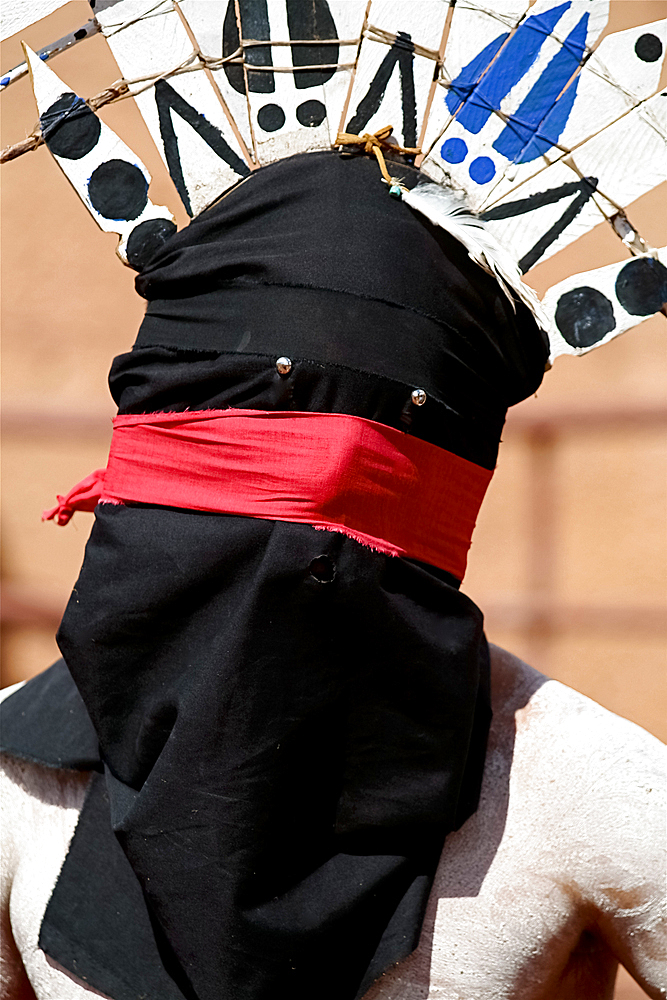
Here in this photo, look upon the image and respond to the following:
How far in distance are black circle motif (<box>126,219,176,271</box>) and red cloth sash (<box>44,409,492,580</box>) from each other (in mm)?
176

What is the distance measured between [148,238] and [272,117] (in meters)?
0.17

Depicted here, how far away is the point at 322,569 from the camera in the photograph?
0.77 m

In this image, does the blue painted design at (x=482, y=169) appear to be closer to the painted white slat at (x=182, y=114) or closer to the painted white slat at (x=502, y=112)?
the painted white slat at (x=502, y=112)

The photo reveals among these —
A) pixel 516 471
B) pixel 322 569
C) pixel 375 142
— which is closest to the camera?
pixel 322 569

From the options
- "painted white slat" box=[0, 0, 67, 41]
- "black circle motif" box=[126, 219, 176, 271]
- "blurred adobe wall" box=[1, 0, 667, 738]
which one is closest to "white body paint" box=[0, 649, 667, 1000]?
"black circle motif" box=[126, 219, 176, 271]

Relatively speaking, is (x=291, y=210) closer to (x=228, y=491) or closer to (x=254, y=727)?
(x=228, y=491)

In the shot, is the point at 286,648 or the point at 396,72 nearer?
the point at 286,648

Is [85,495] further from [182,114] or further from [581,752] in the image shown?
[581,752]

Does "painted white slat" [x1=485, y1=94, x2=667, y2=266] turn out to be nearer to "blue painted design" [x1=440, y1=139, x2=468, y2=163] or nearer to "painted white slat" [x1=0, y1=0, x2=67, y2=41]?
"blue painted design" [x1=440, y1=139, x2=468, y2=163]

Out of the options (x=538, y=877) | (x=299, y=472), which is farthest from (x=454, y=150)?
(x=538, y=877)

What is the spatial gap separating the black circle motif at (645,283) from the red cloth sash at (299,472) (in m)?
0.25

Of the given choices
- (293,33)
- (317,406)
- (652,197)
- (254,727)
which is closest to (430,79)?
(293,33)

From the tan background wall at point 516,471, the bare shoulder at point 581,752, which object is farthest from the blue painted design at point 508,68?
the tan background wall at point 516,471

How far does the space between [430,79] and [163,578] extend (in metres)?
0.54
